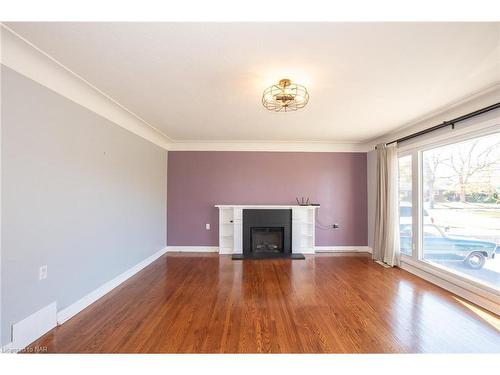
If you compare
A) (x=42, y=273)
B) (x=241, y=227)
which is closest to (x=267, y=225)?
(x=241, y=227)

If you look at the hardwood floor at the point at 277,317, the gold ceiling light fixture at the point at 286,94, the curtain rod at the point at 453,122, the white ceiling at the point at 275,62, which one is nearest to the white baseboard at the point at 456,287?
the hardwood floor at the point at 277,317

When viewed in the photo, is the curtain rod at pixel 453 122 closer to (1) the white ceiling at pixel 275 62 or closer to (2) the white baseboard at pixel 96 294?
(1) the white ceiling at pixel 275 62

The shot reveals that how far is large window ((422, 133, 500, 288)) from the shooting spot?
2377mm

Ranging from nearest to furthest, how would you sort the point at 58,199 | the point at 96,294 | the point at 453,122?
the point at 58,199
the point at 96,294
the point at 453,122

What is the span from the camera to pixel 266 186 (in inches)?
183

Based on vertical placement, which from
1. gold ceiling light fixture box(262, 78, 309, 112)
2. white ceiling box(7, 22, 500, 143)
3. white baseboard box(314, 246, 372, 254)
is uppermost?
white ceiling box(7, 22, 500, 143)

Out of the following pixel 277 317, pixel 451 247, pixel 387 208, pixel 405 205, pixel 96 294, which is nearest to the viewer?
pixel 277 317

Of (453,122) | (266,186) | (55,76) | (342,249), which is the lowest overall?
(342,249)

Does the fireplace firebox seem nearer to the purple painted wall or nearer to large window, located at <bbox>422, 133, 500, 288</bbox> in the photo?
the purple painted wall

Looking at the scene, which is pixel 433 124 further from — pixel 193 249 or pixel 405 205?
pixel 193 249

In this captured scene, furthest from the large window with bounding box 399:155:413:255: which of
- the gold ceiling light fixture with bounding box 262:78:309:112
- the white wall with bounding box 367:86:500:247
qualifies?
the gold ceiling light fixture with bounding box 262:78:309:112

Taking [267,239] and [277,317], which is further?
[267,239]

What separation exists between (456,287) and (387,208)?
1421 mm

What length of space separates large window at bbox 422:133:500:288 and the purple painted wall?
143 centimetres
